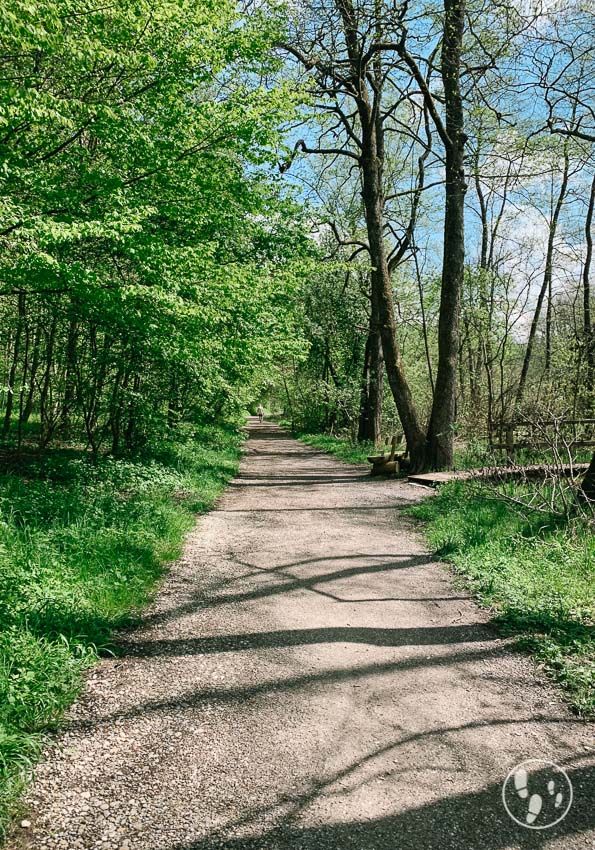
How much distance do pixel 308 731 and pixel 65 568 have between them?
2.99 metres

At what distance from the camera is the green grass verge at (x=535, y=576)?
4.42 m

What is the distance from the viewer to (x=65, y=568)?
17.6ft

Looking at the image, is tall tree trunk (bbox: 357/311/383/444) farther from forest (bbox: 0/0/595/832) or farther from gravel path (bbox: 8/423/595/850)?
gravel path (bbox: 8/423/595/850)

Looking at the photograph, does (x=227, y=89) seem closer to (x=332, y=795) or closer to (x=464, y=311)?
(x=332, y=795)

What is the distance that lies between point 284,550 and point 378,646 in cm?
300

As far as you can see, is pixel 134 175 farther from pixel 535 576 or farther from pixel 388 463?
pixel 388 463

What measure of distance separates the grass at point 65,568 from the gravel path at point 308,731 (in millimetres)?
220

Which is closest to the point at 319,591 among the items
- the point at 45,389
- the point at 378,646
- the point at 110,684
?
the point at 378,646

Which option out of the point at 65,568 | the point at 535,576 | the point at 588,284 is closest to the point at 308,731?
the point at 65,568

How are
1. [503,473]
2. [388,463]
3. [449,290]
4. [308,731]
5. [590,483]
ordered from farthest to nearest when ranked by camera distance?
[388,463] < [449,290] < [503,473] < [590,483] < [308,731]

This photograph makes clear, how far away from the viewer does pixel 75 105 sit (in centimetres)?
605

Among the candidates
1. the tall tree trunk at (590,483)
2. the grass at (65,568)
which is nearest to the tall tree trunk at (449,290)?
the tall tree trunk at (590,483)

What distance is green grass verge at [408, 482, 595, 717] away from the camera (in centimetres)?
442

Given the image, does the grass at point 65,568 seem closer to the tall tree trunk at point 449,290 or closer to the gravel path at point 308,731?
the gravel path at point 308,731
